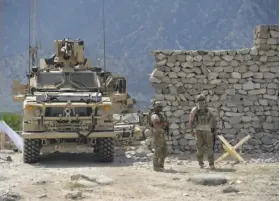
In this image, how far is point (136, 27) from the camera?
11738 cm

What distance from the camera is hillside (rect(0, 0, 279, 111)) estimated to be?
10881cm

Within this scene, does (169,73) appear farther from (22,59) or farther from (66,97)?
(22,59)

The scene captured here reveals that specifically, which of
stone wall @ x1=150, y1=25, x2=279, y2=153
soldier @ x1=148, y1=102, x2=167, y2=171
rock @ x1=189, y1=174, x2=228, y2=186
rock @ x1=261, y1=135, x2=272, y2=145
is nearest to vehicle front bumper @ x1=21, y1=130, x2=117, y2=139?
soldier @ x1=148, y1=102, x2=167, y2=171

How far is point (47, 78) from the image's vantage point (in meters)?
13.2

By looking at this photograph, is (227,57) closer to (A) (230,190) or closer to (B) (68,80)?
(B) (68,80)

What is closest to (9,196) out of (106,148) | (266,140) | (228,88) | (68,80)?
(106,148)

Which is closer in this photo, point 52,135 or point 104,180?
point 104,180

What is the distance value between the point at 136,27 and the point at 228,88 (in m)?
104

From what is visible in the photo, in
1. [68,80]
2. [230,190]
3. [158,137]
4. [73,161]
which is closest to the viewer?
[230,190]

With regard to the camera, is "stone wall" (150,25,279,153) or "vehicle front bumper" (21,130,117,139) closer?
"vehicle front bumper" (21,130,117,139)

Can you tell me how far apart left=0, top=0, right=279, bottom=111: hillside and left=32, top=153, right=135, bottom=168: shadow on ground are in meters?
89.8

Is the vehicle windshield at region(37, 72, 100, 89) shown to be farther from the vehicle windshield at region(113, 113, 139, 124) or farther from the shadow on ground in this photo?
the vehicle windshield at region(113, 113, 139, 124)

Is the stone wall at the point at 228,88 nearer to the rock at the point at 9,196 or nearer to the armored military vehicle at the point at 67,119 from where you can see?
the armored military vehicle at the point at 67,119

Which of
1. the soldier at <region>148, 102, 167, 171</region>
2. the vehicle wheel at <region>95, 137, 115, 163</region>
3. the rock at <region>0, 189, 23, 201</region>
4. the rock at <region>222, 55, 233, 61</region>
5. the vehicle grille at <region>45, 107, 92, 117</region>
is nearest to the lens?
the rock at <region>0, 189, 23, 201</region>
